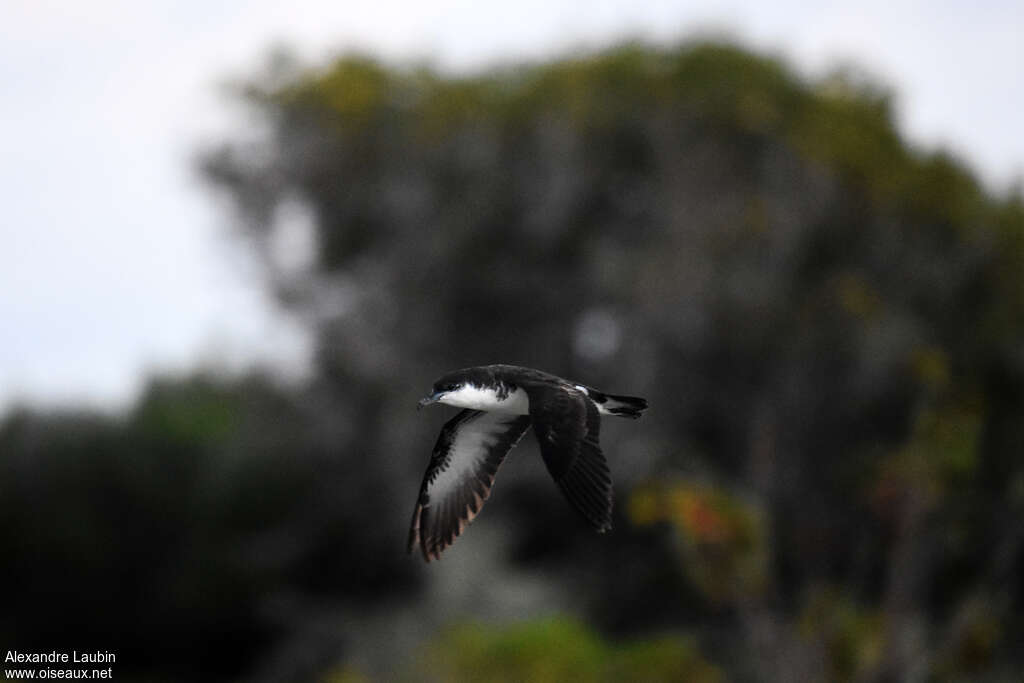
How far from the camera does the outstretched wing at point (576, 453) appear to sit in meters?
5.77

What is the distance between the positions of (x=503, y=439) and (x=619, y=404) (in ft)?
2.42

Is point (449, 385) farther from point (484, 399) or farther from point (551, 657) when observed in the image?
point (551, 657)

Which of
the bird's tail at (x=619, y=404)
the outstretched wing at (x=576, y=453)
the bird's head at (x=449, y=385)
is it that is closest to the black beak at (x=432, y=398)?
the bird's head at (x=449, y=385)

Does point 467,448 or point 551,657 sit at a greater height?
point 551,657

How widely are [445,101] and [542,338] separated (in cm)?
520

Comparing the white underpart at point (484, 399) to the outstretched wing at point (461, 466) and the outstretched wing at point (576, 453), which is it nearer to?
the outstretched wing at point (576, 453)

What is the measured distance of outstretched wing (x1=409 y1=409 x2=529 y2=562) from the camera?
23.8 feet

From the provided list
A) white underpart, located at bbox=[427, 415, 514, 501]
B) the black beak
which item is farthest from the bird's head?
white underpart, located at bbox=[427, 415, 514, 501]

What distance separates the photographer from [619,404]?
271 inches

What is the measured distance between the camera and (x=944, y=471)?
20828 millimetres

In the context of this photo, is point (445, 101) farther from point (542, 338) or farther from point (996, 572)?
point (996, 572)

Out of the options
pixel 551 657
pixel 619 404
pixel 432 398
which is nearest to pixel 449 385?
pixel 432 398

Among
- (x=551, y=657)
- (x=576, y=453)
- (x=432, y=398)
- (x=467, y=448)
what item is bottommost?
(x=576, y=453)

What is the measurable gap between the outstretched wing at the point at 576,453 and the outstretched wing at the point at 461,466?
1108mm
